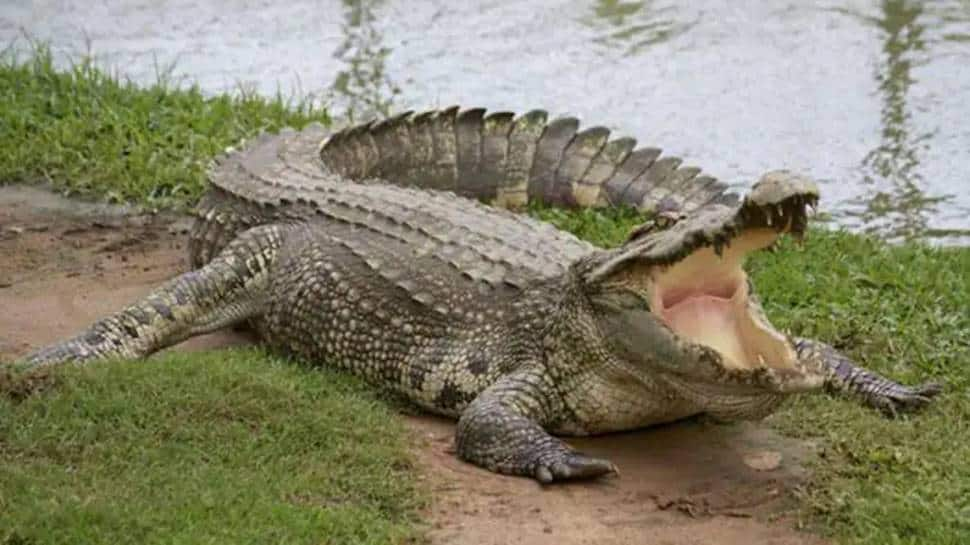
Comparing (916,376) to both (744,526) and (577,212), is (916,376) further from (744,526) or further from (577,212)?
(577,212)

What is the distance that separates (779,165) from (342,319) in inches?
134

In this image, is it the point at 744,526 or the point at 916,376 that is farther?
the point at 916,376

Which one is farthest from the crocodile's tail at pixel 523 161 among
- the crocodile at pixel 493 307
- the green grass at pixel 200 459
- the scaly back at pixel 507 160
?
the green grass at pixel 200 459

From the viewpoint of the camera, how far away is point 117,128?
7.79 metres

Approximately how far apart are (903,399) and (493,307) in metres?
1.32

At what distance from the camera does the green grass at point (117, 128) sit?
7355 mm

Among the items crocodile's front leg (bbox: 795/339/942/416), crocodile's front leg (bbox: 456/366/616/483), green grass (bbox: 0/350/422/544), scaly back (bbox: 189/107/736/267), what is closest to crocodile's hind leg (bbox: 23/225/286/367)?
green grass (bbox: 0/350/422/544)

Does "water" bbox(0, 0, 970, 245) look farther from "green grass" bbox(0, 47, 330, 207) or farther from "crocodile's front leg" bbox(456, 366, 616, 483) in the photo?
"crocodile's front leg" bbox(456, 366, 616, 483)

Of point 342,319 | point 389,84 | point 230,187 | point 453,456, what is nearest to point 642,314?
point 453,456

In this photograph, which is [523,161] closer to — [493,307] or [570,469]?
[493,307]

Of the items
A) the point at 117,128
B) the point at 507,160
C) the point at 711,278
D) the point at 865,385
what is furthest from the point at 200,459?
the point at 117,128

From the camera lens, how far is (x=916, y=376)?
17.2 feet

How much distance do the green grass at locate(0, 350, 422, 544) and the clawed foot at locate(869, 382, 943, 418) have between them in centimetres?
152

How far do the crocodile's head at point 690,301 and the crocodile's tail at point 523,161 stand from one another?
220 centimetres
